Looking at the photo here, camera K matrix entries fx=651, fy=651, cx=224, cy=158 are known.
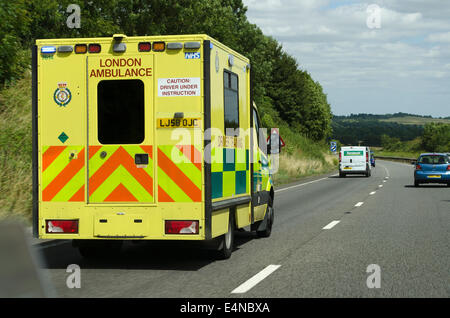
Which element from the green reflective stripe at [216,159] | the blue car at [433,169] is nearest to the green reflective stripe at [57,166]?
the green reflective stripe at [216,159]

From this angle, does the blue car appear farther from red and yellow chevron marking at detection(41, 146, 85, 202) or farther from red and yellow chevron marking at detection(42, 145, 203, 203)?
red and yellow chevron marking at detection(41, 146, 85, 202)

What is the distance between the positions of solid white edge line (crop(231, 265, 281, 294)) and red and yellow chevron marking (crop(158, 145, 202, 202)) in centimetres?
111

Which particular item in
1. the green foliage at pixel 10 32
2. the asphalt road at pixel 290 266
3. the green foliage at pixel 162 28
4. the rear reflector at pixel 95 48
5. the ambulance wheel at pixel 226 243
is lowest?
the asphalt road at pixel 290 266

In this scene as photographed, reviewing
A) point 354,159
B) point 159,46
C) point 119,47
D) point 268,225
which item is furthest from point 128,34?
point 159,46

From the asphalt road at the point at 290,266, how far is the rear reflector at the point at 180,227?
1.56 feet

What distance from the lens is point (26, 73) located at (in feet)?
59.2

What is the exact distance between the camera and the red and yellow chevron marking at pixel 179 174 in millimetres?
7613

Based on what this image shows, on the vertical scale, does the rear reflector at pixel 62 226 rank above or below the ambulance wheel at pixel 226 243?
above

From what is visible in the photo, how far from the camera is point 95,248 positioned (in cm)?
879

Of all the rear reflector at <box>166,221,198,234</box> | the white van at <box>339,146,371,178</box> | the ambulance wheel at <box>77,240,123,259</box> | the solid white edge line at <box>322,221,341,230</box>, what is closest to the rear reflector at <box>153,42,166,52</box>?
the rear reflector at <box>166,221,198,234</box>

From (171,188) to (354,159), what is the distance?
33.3 m

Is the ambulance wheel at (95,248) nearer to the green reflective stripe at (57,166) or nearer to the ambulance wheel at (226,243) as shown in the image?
the green reflective stripe at (57,166)

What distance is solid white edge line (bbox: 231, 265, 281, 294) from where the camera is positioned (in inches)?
253

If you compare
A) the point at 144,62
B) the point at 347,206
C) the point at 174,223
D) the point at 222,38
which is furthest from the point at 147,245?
the point at 222,38
